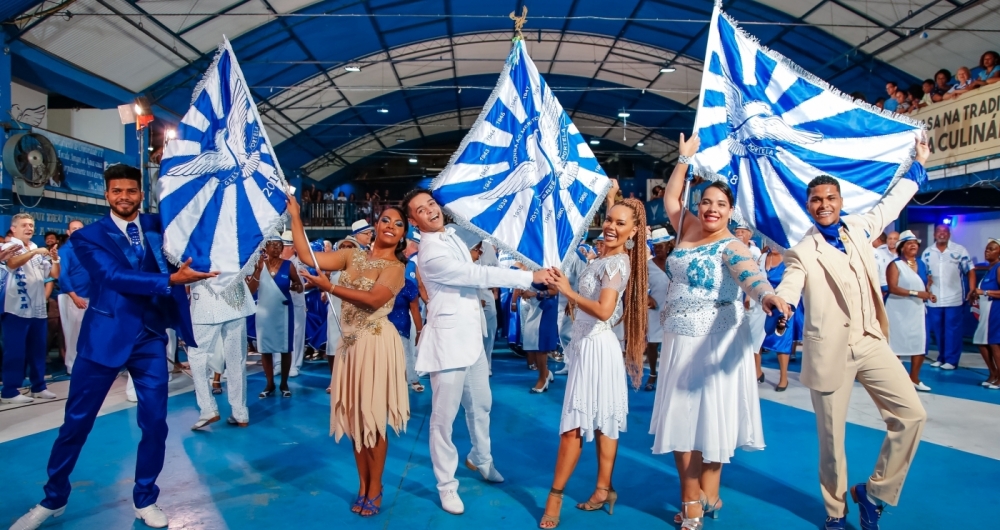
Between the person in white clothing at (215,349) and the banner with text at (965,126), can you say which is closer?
the person in white clothing at (215,349)

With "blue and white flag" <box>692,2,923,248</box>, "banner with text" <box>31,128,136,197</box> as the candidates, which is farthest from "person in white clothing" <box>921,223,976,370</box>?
"banner with text" <box>31,128,136,197</box>

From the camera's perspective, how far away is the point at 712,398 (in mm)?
3170

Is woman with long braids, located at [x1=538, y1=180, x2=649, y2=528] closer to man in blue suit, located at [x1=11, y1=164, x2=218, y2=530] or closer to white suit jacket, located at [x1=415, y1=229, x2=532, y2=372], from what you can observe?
white suit jacket, located at [x1=415, y1=229, x2=532, y2=372]

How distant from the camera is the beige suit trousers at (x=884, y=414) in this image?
3.07m

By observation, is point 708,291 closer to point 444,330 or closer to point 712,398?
point 712,398

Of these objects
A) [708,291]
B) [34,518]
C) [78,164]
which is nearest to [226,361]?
[34,518]

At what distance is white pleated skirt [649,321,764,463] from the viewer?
3172 millimetres

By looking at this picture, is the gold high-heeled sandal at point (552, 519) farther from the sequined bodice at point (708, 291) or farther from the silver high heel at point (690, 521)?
the sequined bodice at point (708, 291)

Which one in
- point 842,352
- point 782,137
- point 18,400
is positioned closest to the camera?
point 842,352

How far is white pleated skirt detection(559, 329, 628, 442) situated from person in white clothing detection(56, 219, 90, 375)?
4.01m

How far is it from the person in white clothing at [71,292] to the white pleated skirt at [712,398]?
4.50m

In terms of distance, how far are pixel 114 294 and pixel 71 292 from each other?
445cm

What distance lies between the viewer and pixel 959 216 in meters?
14.9

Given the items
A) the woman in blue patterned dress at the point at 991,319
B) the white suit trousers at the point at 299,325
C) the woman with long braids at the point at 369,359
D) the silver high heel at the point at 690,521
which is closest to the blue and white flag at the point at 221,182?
the woman with long braids at the point at 369,359
